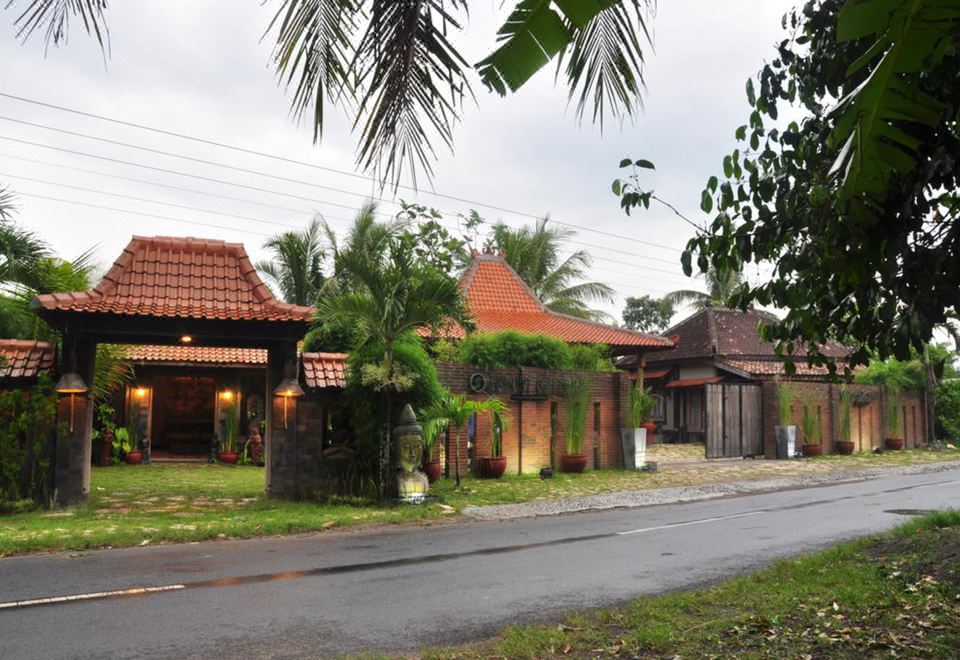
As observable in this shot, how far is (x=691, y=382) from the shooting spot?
104 ft

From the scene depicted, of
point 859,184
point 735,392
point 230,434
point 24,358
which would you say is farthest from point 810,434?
point 859,184

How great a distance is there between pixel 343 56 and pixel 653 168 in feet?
6.69

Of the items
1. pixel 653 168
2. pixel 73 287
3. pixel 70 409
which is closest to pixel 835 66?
pixel 653 168

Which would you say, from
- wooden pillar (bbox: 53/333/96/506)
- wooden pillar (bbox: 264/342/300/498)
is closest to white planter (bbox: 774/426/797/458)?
wooden pillar (bbox: 264/342/300/498)

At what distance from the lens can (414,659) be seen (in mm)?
4992

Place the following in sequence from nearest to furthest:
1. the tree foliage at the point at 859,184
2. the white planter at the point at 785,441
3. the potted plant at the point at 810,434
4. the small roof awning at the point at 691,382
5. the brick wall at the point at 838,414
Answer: the tree foliage at the point at 859,184, the white planter at the point at 785,441, the brick wall at the point at 838,414, the potted plant at the point at 810,434, the small roof awning at the point at 691,382

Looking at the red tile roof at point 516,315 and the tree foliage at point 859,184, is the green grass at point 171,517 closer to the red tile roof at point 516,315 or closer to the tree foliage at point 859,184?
the tree foliage at point 859,184

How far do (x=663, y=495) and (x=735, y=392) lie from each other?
1011 centimetres

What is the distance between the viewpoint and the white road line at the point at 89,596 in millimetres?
6598

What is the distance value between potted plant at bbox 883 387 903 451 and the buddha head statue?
70.0 feet

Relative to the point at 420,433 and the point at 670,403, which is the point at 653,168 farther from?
the point at 670,403

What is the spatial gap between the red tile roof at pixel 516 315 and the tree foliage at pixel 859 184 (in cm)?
1643

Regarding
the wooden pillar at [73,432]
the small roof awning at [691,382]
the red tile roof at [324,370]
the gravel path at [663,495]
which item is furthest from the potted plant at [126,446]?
the small roof awning at [691,382]

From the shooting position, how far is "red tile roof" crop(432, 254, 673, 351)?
23.3 m
